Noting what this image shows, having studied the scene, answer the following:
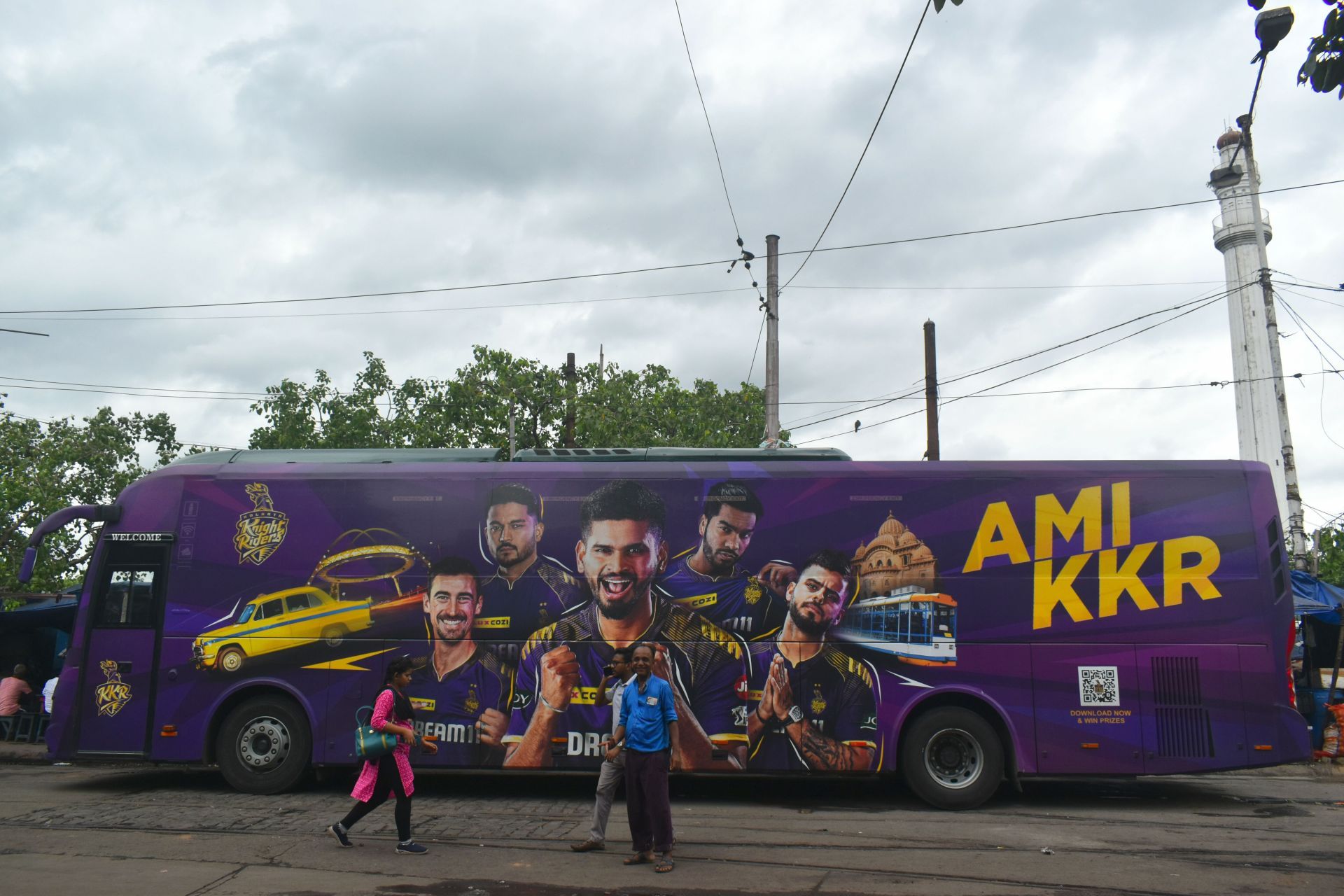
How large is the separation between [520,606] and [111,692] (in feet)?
A: 14.9

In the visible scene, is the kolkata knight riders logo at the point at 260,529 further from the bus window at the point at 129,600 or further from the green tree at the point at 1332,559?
the green tree at the point at 1332,559

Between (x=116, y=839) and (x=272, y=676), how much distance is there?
2532 millimetres

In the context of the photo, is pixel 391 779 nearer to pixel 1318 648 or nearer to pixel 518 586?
pixel 518 586

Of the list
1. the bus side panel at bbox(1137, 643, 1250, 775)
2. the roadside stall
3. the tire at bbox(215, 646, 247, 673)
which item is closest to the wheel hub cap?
the tire at bbox(215, 646, 247, 673)

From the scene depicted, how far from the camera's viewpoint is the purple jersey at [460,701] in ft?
34.9

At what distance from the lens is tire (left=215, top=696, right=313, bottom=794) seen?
10797mm

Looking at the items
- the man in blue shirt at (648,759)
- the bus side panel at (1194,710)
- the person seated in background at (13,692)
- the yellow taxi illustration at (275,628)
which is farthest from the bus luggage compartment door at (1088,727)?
the person seated in background at (13,692)

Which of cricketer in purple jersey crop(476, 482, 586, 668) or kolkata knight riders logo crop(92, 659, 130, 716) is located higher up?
cricketer in purple jersey crop(476, 482, 586, 668)

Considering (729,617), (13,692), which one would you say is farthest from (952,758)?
(13,692)

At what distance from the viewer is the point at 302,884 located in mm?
6980

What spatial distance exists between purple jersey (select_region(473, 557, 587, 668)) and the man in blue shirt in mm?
2992

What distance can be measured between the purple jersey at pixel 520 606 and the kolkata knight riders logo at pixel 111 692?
389 cm

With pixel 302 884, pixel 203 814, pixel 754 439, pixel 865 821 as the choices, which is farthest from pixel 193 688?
pixel 754 439

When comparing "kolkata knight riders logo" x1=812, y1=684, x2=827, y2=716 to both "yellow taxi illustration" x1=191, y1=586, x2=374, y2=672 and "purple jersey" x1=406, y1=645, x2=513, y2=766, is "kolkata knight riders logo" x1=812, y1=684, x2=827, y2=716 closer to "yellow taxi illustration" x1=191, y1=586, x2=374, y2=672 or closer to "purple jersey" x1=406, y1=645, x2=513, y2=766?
"purple jersey" x1=406, y1=645, x2=513, y2=766
